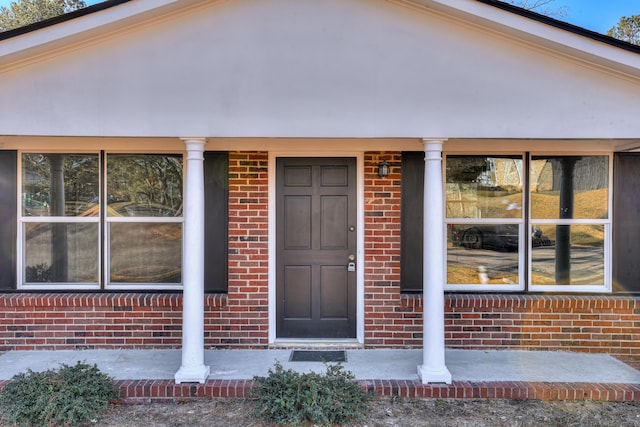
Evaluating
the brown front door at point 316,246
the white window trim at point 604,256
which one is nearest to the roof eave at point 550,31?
the white window trim at point 604,256

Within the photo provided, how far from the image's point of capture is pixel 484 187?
18.7 ft

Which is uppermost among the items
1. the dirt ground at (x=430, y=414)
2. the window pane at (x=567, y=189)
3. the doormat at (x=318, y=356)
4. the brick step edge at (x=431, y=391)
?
the window pane at (x=567, y=189)

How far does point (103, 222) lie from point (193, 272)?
6.23 feet

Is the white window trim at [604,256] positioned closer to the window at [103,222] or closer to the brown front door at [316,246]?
the brown front door at [316,246]

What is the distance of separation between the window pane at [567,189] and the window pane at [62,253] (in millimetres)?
5634

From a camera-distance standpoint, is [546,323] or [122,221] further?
[122,221]

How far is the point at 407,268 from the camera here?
18.4ft

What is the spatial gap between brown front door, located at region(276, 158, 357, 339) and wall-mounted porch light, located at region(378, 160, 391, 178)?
36cm

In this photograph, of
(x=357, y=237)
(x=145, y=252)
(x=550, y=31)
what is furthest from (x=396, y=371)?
(x=550, y=31)

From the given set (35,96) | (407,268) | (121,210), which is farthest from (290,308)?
(35,96)

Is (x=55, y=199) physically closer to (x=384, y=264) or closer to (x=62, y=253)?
(x=62, y=253)

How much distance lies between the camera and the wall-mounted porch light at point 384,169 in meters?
5.49

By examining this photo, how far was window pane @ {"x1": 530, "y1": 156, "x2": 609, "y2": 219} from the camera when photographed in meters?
5.68

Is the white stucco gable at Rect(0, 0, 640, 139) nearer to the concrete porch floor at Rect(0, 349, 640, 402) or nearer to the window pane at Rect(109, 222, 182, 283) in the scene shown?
the window pane at Rect(109, 222, 182, 283)
